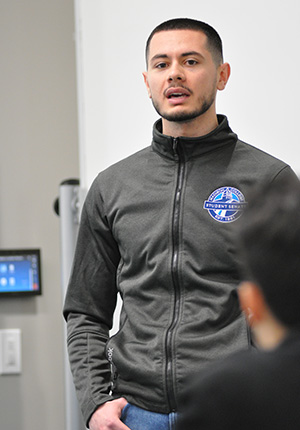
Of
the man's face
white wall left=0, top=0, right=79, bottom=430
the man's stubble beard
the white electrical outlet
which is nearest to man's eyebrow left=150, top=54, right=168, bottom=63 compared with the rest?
the man's face

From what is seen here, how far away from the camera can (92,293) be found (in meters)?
1.66

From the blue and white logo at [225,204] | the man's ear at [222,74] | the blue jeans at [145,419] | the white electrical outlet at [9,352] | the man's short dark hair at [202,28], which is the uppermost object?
the man's short dark hair at [202,28]

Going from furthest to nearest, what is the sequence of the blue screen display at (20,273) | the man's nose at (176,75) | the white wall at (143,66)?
the blue screen display at (20,273), the white wall at (143,66), the man's nose at (176,75)

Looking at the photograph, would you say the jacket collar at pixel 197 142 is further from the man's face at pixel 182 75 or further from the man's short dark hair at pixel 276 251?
the man's short dark hair at pixel 276 251

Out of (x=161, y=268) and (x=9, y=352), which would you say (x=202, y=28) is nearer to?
(x=161, y=268)

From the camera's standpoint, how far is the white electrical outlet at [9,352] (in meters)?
2.93

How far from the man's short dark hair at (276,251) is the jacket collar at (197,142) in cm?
60

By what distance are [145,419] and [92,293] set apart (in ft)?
1.09

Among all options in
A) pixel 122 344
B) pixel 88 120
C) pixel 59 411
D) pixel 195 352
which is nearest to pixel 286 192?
pixel 195 352

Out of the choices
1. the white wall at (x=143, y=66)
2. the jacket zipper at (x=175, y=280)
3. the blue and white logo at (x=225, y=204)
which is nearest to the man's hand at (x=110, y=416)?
the jacket zipper at (x=175, y=280)

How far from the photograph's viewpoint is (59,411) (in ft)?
9.73

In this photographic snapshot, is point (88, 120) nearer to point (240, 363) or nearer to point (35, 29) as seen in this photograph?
point (35, 29)

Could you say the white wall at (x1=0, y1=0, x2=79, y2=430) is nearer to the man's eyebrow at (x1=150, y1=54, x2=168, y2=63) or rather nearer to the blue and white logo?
the man's eyebrow at (x1=150, y1=54, x2=168, y2=63)

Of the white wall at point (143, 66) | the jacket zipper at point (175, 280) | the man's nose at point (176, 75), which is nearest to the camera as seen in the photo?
the jacket zipper at point (175, 280)
